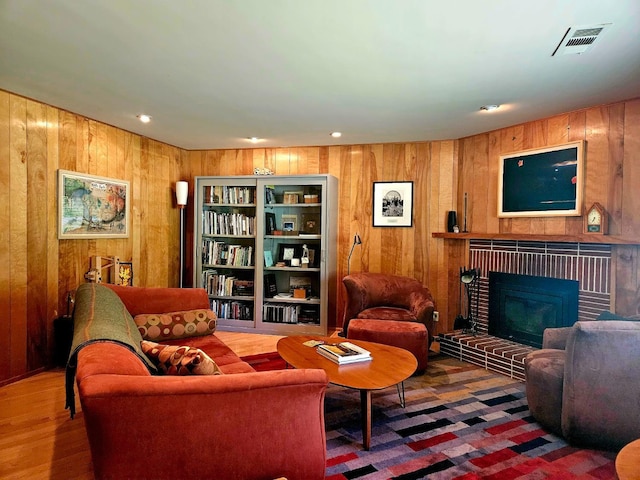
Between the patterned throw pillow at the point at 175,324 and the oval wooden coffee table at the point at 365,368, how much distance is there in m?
0.67

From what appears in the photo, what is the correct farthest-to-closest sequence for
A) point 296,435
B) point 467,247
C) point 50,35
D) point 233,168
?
point 233,168 < point 467,247 < point 50,35 < point 296,435

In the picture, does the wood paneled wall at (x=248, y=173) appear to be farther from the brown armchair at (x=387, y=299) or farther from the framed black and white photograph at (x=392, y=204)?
the brown armchair at (x=387, y=299)

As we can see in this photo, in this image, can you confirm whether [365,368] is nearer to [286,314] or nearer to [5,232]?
[286,314]

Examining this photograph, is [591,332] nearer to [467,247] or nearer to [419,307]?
[419,307]

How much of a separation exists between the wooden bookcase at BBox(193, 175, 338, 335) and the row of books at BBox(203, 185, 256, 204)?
0.01 m

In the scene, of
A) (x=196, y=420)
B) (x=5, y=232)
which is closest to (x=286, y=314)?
(x=5, y=232)

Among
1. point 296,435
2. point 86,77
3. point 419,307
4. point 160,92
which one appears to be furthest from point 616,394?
point 86,77

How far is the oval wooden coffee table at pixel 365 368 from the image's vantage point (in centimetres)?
219

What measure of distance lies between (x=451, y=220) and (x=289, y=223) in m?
1.95

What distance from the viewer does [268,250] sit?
4.73 m

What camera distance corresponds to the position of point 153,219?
4594 millimetres

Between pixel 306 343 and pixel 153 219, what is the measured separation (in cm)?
278

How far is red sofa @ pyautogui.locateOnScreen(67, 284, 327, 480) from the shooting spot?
47.4 inches

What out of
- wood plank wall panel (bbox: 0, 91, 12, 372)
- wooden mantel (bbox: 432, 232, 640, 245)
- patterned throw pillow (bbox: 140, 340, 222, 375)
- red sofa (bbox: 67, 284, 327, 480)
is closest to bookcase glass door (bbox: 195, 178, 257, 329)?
Result: wood plank wall panel (bbox: 0, 91, 12, 372)
